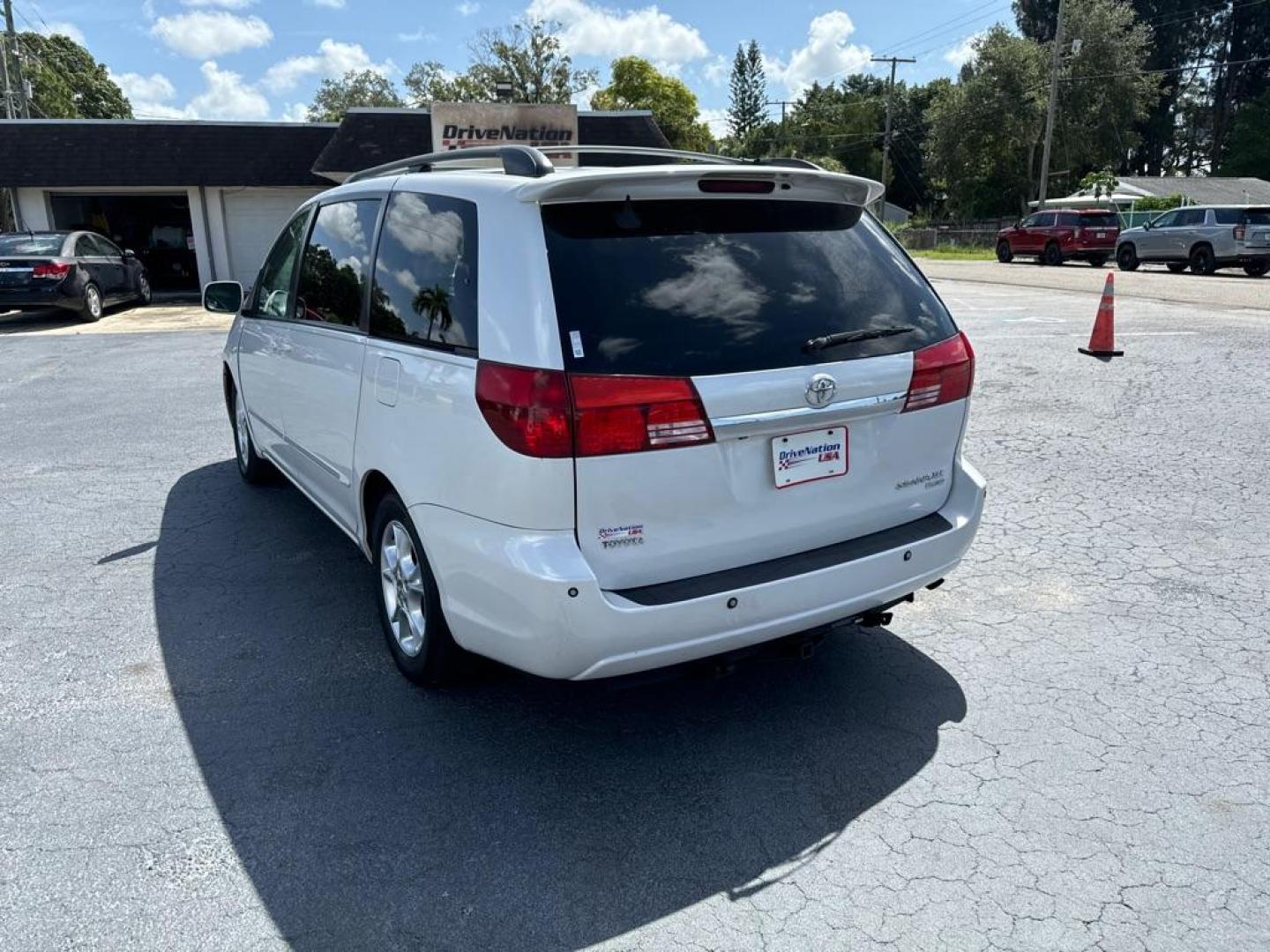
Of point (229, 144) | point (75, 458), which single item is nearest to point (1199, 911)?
point (75, 458)

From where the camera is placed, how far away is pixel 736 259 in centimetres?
302

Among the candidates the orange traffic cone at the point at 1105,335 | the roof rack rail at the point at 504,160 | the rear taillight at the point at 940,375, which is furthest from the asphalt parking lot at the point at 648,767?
the orange traffic cone at the point at 1105,335

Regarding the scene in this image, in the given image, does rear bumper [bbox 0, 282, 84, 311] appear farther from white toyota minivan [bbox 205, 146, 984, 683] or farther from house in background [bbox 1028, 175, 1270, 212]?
house in background [bbox 1028, 175, 1270, 212]

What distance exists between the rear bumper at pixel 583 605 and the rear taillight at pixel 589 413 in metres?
0.28

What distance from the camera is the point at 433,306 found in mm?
3189

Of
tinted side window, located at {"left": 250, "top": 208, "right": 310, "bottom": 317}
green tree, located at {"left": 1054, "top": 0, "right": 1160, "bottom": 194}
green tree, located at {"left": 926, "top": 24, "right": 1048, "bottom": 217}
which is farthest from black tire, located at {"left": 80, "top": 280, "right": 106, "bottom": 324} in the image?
green tree, located at {"left": 1054, "top": 0, "right": 1160, "bottom": 194}

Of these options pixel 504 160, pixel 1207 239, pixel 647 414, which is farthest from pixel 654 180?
pixel 1207 239

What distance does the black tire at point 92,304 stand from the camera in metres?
16.5

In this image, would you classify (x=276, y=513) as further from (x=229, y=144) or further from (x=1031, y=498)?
(x=229, y=144)

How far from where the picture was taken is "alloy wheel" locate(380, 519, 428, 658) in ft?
11.2

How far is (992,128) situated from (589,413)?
58460 millimetres

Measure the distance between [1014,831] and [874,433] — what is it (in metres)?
1.30

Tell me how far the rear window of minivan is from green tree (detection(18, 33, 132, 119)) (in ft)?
201

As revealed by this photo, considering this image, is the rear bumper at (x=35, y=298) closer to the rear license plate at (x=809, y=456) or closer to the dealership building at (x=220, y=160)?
the dealership building at (x=220, y=160)
